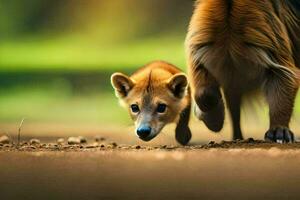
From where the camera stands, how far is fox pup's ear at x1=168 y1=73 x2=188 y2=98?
691cm

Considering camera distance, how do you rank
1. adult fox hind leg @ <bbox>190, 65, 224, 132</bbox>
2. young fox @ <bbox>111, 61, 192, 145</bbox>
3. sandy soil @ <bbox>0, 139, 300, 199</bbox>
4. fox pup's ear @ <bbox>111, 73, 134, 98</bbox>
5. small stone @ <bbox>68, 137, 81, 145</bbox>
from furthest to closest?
small stone @ <bbox>68, 137, 81, 145</bbox> → fox pup's ear @ <bbox>111, 73, 134, 98</bbox> → young fox @ <bbox>111, 61, 192, 145</bbox> → adult fox hind leg @ <bbox>190, 65, 224, 132</bbox> → sandy soil @ <bbox>0, 139, 300, 199</bbox>

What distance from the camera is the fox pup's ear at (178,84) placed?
22.7ft

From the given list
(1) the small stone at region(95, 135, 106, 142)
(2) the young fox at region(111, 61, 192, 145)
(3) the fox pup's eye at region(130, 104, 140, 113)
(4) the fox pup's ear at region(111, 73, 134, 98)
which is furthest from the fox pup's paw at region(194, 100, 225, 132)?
(1) the small stone at region(95, 135, 106, 142)

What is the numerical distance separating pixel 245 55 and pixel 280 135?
633 millimetres

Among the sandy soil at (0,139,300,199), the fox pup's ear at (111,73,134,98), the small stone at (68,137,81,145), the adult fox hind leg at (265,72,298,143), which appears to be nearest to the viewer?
the sandy soil at (0,139,300,199)

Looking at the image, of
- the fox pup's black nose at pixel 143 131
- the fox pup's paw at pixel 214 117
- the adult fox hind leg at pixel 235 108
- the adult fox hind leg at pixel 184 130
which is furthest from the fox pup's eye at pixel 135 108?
the adult fox hind leg at pixel 235 108

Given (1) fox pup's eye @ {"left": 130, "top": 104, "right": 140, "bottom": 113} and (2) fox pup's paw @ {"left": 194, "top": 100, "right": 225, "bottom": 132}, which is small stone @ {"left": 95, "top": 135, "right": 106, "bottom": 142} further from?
(2) fox pup's paw @ {"left": 194, "top": 100, "right": 225, "bottom": 132}

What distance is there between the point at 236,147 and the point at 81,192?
1626 mm

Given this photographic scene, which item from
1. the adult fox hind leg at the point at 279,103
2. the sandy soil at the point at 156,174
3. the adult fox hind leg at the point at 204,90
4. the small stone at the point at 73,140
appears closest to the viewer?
the sandy soil at the point at 156,174

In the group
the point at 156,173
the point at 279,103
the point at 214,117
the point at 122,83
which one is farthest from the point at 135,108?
the point at 156,173

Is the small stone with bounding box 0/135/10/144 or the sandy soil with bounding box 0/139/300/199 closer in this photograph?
the sandy soil with bounding box 0/139/300/199

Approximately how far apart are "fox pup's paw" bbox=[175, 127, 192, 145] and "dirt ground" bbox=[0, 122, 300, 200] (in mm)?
1388

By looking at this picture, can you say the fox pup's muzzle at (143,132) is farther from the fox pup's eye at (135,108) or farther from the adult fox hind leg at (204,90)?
the adult fox hind leg at (204,90)

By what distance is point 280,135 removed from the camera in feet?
20.7
